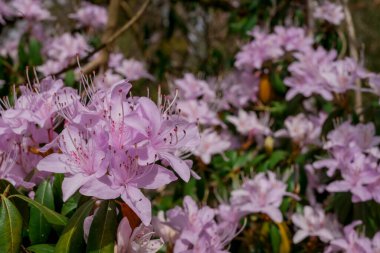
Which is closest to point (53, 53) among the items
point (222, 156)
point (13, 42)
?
point (13, 42)

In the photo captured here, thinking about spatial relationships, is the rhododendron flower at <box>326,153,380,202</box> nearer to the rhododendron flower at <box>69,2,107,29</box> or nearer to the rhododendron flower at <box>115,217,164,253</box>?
the rhododendron flower at <box>115,217,164,253</box>

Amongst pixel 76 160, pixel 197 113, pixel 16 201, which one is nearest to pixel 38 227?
pixel 16 201

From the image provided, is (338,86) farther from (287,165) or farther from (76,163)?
(76,163)

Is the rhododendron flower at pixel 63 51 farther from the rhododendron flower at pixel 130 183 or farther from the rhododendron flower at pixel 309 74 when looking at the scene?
the rhododendron flower at pixel 130 183

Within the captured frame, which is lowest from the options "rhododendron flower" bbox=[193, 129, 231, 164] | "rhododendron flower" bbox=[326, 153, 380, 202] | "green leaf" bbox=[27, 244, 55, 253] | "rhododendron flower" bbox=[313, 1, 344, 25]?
"rhododendron flower" bbox=[193, 129, 231, 164]

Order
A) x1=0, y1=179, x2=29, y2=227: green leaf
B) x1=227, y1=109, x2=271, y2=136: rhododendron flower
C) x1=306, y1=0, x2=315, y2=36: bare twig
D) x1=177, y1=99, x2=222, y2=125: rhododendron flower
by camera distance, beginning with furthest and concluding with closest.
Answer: x1=306, y1=0, x2=315, y2=36: bare twig, x1=227, y1=109, x2=271, y2=136: rhododendron flower, x1=177, y1=99, x2=222, y2=125: rhododendron flower, x1=0, y1=179, x2=29, y2=227: green leaf

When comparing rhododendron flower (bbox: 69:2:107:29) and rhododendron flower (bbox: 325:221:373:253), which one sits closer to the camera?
rhododendron flower (bbox: 325:221:373:253)

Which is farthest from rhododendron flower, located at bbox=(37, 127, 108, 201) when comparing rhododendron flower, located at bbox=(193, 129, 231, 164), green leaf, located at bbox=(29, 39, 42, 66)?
green leaf, located at bbox=(29, 39, 42, 66)
